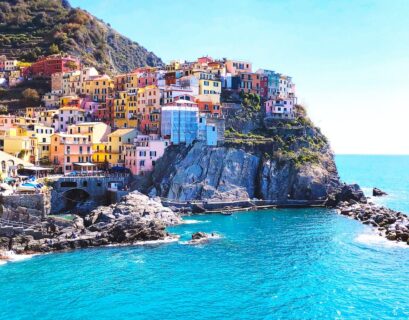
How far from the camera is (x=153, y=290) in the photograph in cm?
4078

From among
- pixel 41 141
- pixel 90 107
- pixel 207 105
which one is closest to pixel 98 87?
pixel 90 107

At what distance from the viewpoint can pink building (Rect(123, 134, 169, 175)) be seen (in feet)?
263

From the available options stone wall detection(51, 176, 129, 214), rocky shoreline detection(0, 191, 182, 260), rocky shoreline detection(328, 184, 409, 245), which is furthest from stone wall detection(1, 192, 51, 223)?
rocky shoreline detection(328, 184, 409, 245)

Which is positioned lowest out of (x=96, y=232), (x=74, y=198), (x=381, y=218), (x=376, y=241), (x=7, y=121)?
(x=376, y=241)

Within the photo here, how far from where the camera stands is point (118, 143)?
8412 centimetres

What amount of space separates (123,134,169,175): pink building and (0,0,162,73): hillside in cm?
5548

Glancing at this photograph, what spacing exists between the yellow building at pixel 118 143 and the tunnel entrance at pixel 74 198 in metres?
9.15

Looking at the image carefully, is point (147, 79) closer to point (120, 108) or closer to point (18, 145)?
point (120, 108)

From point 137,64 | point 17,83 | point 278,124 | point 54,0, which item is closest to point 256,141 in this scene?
point 278,124

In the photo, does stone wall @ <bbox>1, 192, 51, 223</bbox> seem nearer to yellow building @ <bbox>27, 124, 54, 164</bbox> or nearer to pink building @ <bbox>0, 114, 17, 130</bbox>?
yellow building @ <bbox>27, 124, 54, 164</bbox>

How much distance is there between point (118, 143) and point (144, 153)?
21.1 feet

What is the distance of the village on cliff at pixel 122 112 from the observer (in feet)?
262

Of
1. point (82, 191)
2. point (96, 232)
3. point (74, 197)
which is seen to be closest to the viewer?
point (96, 232)

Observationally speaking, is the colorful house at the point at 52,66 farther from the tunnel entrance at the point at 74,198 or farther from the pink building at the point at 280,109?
the pink building at the point at 280,109
